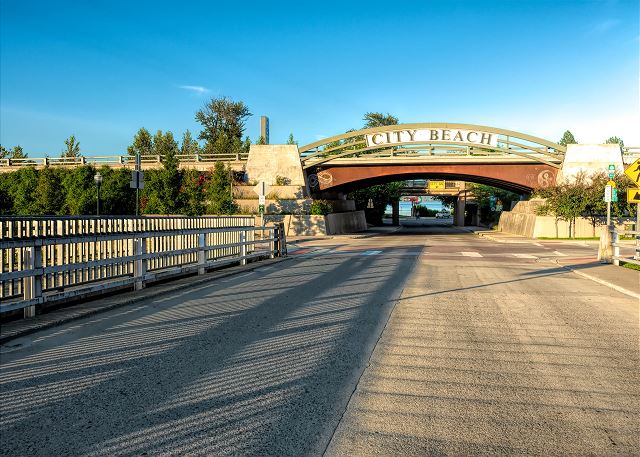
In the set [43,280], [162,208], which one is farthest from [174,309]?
[162,208]

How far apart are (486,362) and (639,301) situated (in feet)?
21.0

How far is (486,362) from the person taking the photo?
18.6ft

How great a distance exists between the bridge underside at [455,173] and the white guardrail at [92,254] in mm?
28814

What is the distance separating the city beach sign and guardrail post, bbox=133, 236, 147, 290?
3425 centimetres

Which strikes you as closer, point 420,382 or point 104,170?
point 420,382

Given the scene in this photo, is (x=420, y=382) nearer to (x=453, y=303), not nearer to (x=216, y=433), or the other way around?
(x=216, y=433)

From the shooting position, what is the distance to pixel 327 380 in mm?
4891

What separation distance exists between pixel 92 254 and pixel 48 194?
147 feet

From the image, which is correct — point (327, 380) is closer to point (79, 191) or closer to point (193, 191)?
point (193, 191)

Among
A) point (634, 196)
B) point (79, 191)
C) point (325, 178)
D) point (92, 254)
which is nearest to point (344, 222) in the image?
point (325, 178)

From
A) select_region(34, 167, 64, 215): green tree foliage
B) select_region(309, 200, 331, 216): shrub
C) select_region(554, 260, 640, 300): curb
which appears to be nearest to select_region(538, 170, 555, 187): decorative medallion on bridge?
select_region(309, 200, 331, 216): shrub

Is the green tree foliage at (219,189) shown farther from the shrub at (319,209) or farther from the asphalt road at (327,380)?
the asphalt road at (327,380)

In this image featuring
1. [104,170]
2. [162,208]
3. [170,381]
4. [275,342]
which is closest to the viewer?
[170,381]

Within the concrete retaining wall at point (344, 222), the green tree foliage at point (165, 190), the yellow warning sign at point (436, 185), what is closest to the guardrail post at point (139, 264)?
the concrete retaining wall at point (344, 222)
